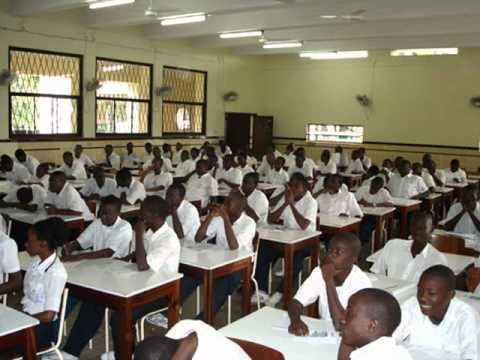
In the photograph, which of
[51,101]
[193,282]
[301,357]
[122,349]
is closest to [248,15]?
[51,101]

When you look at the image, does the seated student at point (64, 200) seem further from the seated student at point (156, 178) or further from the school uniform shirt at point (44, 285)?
the school uniform shirt at point (44, 285)

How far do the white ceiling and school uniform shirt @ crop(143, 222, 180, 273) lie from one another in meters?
5.72

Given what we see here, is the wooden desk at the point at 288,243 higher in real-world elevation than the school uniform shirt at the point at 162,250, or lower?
lower

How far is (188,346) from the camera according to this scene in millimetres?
1914

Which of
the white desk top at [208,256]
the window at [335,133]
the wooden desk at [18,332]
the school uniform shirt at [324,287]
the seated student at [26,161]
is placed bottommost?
the wooden desk at [18,332]

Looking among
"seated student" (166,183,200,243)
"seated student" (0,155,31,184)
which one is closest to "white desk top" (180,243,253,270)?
"seated student" (166,183,200,243)

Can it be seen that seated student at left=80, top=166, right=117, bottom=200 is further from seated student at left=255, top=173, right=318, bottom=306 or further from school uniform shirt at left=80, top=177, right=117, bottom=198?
seated student at left=255, top=173, right=318, bottom=306

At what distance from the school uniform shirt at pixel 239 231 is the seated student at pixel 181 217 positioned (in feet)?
0.67

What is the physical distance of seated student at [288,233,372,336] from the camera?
311 centimetres

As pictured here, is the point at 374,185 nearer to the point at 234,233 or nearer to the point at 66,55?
the point at 234,233

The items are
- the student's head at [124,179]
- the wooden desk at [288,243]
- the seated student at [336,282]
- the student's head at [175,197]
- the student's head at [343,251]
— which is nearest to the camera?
the seated student at [336,282]

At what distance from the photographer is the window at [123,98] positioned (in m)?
13.1

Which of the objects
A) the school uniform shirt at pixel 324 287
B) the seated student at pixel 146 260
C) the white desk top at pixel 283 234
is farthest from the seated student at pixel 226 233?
the school uniform shirt at pixel 324 287

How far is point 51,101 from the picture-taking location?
1203cm
